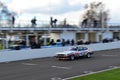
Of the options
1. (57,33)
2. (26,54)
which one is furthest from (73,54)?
(57,33)

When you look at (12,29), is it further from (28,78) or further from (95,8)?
(95,8)

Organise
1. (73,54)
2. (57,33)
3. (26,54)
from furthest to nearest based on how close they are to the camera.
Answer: (57,33) < (26,54) < (73,54)

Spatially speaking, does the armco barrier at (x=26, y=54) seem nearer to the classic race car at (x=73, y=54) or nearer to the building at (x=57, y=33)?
the classic race car at (x=73, y=54)

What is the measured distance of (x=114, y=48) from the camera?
44.4 m

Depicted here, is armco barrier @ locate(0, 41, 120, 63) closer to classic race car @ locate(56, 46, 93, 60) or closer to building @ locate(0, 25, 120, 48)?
classic race car @ locate(56, 46, 93, 60)

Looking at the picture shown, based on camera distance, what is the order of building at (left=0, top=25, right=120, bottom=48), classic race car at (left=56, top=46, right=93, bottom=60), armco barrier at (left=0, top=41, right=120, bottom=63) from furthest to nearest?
1. building at (left=0, top=25, right=120, bottom=48)
2. classic race car at (left=56, top=46, right=93, bottom=60)
3. armco barrier at (left=0, top=41, right=120, bottom=63)

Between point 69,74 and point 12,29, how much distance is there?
879 inches

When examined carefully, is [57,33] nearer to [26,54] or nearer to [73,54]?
[26,54]

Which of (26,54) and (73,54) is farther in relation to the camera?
(26,54)

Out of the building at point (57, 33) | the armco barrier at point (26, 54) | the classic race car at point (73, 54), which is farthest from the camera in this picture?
the building at point (57, 33)

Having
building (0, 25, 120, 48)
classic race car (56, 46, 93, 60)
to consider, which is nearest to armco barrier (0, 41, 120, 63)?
classic race car (56, 46, 93, 60)

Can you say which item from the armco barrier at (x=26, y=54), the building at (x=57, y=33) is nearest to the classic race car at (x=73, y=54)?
the armco barrier at (x=26, y=54)

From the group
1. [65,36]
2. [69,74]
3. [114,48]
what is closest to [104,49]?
[114,48]

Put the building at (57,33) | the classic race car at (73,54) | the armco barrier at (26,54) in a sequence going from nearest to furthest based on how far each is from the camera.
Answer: the armco barrier at (26,54) < the classic race car at (73,54) < the building at (57,33)
